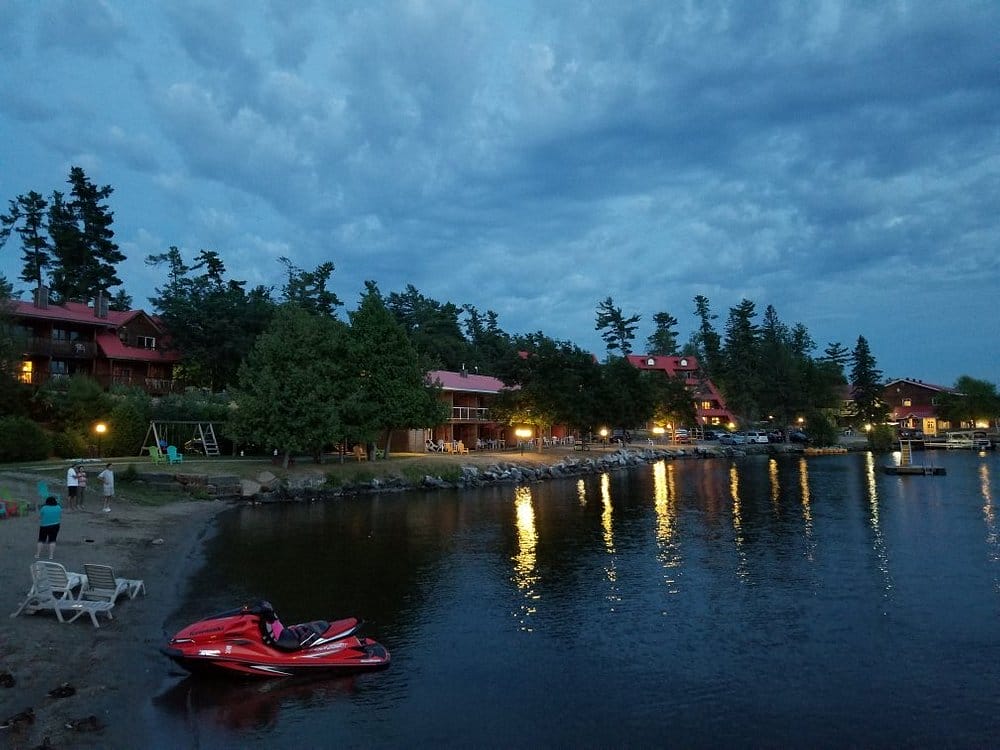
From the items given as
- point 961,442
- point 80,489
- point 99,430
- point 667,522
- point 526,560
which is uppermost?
point 99,430

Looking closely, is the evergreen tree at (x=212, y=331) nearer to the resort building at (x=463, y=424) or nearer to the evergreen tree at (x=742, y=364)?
the resort building at (x=463, y=424)

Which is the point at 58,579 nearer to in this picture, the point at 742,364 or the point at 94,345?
the point at 94,345

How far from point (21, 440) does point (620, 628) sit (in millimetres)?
38330

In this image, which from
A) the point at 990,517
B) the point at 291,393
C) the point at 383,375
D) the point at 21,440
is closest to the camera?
the point at 990,517

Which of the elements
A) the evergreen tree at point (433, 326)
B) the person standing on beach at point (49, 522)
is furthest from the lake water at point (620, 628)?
the evergreen tree at point (433, 326)

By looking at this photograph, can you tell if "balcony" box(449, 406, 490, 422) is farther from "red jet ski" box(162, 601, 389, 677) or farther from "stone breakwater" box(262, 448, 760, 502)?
"red jet ski" box(162, 601, 389, 677)

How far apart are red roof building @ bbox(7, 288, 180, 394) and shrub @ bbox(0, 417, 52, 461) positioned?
623 inches

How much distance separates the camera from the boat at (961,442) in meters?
92.1

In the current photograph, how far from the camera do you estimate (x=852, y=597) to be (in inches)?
740

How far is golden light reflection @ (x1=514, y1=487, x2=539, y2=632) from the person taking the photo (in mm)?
17797

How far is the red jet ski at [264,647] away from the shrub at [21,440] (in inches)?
1333

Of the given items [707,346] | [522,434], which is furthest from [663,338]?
[522,434]

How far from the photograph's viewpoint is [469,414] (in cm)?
6769

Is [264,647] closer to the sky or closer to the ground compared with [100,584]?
closer to the ground
